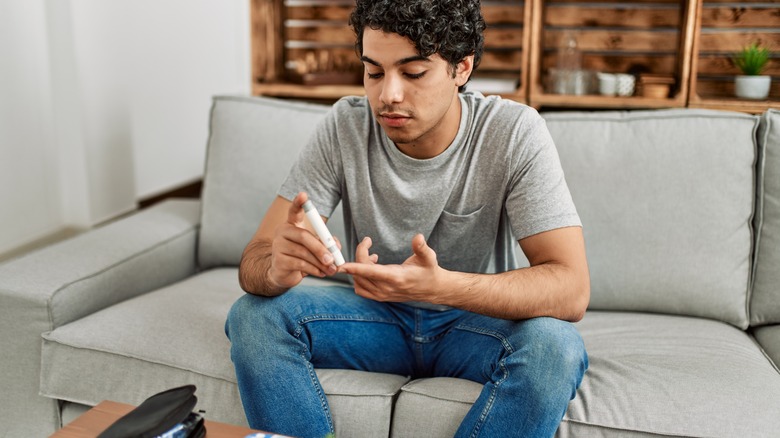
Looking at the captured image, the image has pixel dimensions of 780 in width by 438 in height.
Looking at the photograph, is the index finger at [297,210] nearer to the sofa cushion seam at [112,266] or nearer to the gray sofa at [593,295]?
the gray sofa at [593,295]

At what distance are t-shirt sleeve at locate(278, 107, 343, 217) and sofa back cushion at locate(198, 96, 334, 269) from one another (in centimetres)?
39

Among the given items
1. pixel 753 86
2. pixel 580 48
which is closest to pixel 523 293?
pixel 753 86

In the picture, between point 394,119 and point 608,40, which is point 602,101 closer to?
point 608,40

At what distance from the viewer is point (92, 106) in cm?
304

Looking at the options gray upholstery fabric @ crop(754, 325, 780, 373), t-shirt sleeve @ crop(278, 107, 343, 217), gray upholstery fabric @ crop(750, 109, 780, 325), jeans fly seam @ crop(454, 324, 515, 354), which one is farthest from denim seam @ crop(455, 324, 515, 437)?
gray upholstery fabric @ crop(750, 109, 780, 325)

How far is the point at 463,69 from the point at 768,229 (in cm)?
81

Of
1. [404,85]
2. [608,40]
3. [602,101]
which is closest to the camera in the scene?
[404,85]

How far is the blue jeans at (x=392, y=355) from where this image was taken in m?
1.24

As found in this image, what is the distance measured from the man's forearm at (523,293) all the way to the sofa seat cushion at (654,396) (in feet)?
0.53

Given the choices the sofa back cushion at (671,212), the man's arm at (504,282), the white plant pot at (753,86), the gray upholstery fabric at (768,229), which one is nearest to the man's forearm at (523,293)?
the man's arm at (504,282)

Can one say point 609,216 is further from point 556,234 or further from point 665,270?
point 556,234

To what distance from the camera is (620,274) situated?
175 cm

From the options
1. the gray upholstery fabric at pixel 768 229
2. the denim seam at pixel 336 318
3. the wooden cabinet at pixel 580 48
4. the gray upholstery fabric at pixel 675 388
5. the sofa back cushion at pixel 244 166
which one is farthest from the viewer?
the wooden cabinet at pixel 580 48

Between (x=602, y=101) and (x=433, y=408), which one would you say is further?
(x=602, y=101)
